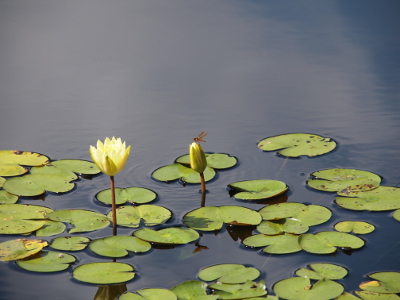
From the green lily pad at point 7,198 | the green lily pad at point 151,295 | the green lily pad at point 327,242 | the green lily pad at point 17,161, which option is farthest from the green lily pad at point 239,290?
the green lily pad at point 17,161

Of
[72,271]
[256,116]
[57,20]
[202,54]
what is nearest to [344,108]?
[256,116]

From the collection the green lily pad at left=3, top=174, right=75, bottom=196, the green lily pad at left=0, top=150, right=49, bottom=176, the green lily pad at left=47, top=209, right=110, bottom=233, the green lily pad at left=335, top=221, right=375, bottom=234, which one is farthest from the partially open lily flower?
the green lily pad at left=335, top=221, right=375, bottom=234

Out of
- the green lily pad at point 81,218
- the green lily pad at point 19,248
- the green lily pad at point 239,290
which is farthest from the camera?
the green lily pad at point 81,218

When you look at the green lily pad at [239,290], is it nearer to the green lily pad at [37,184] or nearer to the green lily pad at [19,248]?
the green lily pad at [19,248]

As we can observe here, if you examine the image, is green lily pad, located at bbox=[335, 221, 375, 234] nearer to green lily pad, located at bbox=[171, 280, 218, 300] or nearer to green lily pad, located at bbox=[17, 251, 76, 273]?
green lily pad, located at bbox=[171, 280, 218, 300]

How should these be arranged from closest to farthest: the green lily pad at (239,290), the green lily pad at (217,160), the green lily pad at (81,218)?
the green lily pad at (239,290), the green lily pad at (81,218), the green lily pad at (217,160)

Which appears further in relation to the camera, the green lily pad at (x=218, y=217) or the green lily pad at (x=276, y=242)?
the green lily pad at (x=218, y=217)

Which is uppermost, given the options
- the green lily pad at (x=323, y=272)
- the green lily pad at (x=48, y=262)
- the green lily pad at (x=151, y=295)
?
the green lily pad at (x=48, y=262)

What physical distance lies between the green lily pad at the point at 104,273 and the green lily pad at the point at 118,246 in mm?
88

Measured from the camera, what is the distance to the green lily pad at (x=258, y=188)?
2.96 m

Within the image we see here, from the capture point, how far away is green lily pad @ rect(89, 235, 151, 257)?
2459 millimetres

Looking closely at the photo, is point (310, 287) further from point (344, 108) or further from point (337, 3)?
point (337, 3)

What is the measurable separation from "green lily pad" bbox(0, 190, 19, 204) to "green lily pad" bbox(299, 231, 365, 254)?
5.36 ft

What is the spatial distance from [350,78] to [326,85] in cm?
28
